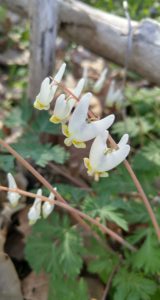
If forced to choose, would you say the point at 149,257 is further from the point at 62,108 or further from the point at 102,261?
the point at 62,108

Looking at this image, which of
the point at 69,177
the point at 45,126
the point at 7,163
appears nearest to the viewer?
the point at 7,163

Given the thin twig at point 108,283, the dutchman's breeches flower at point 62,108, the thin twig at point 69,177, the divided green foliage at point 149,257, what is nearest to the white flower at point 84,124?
the dutchman's breeches flower at point 62,108

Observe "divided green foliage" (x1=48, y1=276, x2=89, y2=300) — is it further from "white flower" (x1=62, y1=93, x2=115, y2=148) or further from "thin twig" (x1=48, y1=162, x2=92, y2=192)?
"thin twig" (x1=48, y1=162, x2=92, y2=192)

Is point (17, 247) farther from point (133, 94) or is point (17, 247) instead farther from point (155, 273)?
point (133, 94)

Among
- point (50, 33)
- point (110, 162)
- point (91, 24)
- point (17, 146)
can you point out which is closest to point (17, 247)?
point (17, 146)

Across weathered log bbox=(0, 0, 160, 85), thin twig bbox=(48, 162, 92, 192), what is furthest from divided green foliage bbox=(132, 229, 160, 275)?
weathered log bbox=(0, 0, 160, 85)

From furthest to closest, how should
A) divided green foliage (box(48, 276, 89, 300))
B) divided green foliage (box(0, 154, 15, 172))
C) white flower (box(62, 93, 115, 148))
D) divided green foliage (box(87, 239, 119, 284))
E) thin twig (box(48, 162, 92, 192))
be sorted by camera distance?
thin twig (box(48, 162, 92, 192)) < divided green foliage (box(0, 154, 15, 172)) < divided green foliage (box(87, 239, 119, 284)) < divided green foliage (box(48, 276, 89, 300)) < white flower (box(62, 93, 115, 148))

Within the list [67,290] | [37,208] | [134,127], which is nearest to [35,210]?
[37,208]
